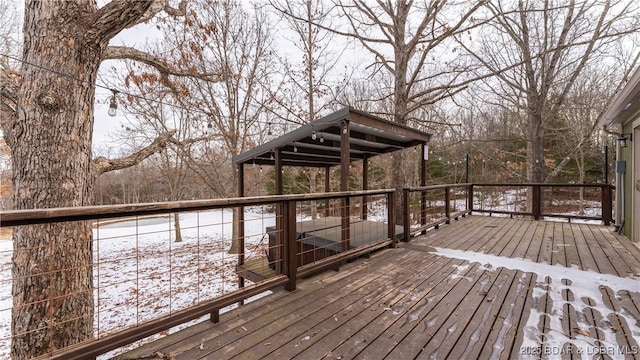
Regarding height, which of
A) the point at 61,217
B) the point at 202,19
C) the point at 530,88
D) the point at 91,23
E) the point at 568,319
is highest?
the point at 202,19

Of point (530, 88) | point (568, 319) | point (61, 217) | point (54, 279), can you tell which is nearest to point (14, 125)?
point (54, 279)

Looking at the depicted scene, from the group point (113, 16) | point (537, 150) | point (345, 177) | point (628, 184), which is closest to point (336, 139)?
point (345, 177)

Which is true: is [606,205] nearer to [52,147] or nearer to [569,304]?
[569,304]

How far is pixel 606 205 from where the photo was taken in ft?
19.8

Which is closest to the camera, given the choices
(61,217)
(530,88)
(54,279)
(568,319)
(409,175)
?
(61,217)

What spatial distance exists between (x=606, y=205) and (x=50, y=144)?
963 cm

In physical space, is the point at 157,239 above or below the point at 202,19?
below

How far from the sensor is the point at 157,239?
14578 millimetres

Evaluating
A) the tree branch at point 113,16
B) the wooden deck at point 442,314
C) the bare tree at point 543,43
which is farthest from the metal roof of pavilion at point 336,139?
the bare tree at point 543,43

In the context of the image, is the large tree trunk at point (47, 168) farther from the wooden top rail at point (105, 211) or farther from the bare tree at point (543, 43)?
the bare tree at point (543, 43)

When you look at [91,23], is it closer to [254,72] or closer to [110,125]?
[254,72]

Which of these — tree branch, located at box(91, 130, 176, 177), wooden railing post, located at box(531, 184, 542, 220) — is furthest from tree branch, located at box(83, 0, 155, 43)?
wooden railing post, located at box(531, 184, 542, 220)

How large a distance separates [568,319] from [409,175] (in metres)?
12.2

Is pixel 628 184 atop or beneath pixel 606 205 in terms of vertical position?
atop
